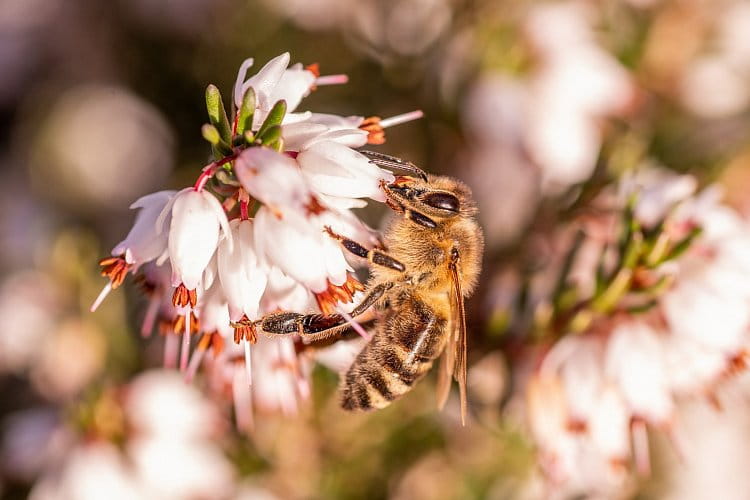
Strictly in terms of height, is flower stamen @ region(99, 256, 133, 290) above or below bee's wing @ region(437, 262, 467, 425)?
above

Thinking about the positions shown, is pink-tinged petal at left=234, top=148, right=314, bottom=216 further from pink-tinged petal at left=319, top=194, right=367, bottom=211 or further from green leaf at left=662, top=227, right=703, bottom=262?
green leaf at left=662, top=227, right=703, bottom=262

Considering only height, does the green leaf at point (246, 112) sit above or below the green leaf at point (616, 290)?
above

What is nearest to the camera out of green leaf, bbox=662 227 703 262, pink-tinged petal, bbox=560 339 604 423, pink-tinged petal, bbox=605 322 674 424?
green leaf, bbox=662 227 703 262

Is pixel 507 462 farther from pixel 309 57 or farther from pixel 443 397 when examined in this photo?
pixel 309 57

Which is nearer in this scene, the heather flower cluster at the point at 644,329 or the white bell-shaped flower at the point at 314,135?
the white bell-shaped flower at the point at 314,135

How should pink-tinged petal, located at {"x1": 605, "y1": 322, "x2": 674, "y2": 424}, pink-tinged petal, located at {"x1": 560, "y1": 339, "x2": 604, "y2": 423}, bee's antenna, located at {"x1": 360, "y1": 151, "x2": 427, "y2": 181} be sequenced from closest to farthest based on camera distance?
bee's antenna, located at {"x1": 360, "y1": 151, "x2": 427, "y2": 181}, pink-tinged petal, located at {"x1": 605, "y1": 322, "x2": 674, "y2": 424}, pink-tinged petal, located at {"x1": 560, "y1": 339, "x2": 604, "y2": 423}

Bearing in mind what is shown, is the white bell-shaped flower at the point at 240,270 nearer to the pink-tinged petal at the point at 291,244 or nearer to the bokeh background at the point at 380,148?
the pink-tinged petal at the point at 291,244

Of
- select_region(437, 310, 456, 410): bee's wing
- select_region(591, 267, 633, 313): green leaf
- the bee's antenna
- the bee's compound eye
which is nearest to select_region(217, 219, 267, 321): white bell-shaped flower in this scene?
the bee's antenna

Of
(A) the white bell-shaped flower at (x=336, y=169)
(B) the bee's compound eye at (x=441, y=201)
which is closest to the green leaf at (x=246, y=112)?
(A) the white bell-shaped flower at (x=336, y=169)

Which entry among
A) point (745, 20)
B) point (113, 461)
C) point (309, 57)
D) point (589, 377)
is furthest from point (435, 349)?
point (745, 20)
